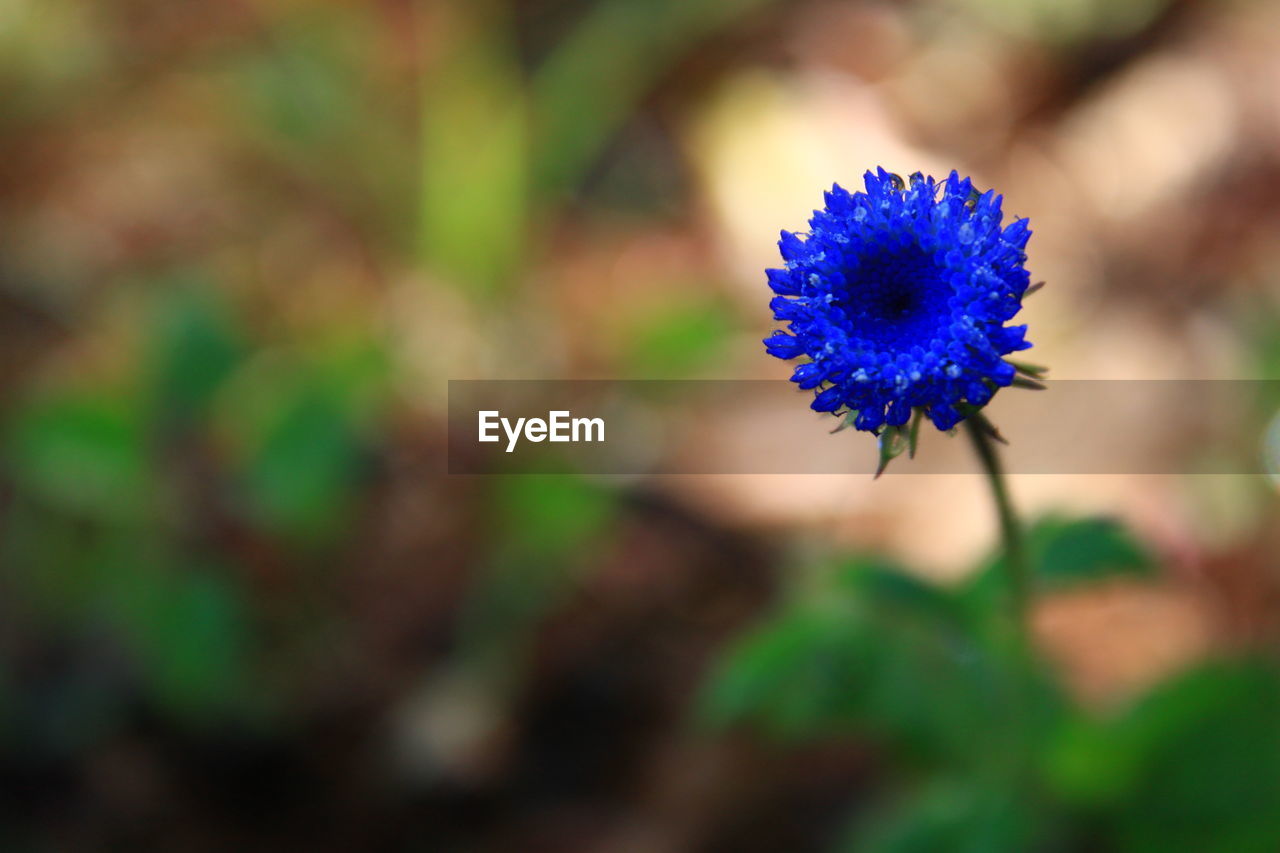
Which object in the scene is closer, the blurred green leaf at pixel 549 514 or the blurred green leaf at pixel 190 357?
the blurred green leaf at pixel 190 357

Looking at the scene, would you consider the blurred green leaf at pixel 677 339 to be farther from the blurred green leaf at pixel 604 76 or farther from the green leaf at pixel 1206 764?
the green leaf at pixel 1206 764

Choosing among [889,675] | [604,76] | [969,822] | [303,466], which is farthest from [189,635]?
[604,76]

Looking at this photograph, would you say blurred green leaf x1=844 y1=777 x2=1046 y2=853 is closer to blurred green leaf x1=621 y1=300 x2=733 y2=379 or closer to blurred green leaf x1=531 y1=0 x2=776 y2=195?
blurred green leaf x1=621 y1=300 x2=733 y2=379

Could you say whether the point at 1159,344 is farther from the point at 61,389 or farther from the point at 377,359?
the point at 61,389

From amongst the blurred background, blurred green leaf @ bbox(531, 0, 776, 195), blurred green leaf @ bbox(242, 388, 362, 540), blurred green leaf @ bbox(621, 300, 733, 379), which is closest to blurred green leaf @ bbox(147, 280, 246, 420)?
the blurred background

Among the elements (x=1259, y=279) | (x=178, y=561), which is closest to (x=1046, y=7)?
(x=1259, y=279)

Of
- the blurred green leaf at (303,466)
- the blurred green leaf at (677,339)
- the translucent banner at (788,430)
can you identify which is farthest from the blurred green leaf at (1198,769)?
the blurred green leaf at (303,466)

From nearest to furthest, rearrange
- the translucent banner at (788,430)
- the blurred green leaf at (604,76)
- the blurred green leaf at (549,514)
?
the blurred green leaf at (549,514) → the translucent banner at (788,430) → the blurred green leaf at (604,76)
